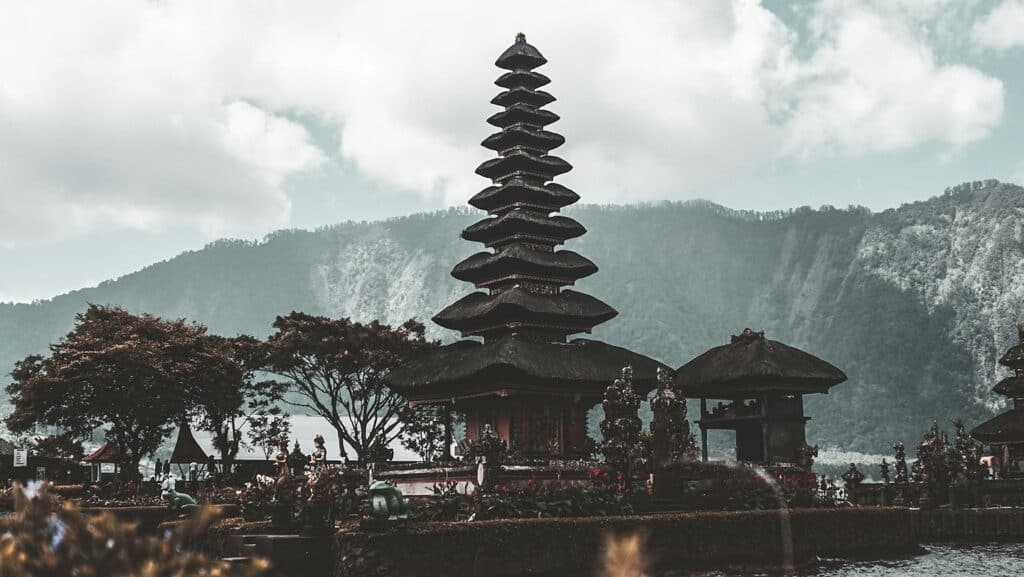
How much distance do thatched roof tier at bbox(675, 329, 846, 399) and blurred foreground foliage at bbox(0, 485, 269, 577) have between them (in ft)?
125

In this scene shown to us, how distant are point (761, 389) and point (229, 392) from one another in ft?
93.9

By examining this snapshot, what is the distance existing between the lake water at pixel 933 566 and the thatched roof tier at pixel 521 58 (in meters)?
30.8

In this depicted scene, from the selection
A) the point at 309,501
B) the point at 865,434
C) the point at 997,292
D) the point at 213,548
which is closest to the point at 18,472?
the point at 213,548

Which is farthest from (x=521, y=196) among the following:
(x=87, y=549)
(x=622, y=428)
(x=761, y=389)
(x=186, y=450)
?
(x=87, y=549)

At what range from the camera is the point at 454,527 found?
910 inches

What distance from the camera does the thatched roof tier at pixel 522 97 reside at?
52.7 m

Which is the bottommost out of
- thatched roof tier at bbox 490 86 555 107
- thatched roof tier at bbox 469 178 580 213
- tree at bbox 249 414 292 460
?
tree at bbox 249 414 292 460

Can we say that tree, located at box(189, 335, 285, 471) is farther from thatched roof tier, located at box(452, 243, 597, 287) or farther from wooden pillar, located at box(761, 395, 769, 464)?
wooden pillar, located at box(761, 395, 769, 464)

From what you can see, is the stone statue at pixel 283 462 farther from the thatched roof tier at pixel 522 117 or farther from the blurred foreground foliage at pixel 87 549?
the thatched roof tier at pixel 522 117

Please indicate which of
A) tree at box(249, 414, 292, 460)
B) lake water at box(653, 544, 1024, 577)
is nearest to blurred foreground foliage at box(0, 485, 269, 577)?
lake water at box(653, 544, 1024, 577)

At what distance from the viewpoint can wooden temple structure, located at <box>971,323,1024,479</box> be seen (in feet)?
175

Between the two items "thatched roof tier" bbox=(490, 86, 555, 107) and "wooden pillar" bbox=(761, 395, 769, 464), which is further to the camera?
"thatched roof tier" bbox=(490, 86, 555, 107)

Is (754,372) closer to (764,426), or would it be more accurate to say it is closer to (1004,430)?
(764,426)

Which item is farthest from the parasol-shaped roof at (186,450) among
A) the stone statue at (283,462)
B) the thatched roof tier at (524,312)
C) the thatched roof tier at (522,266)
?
the stone statue at (283,462)
